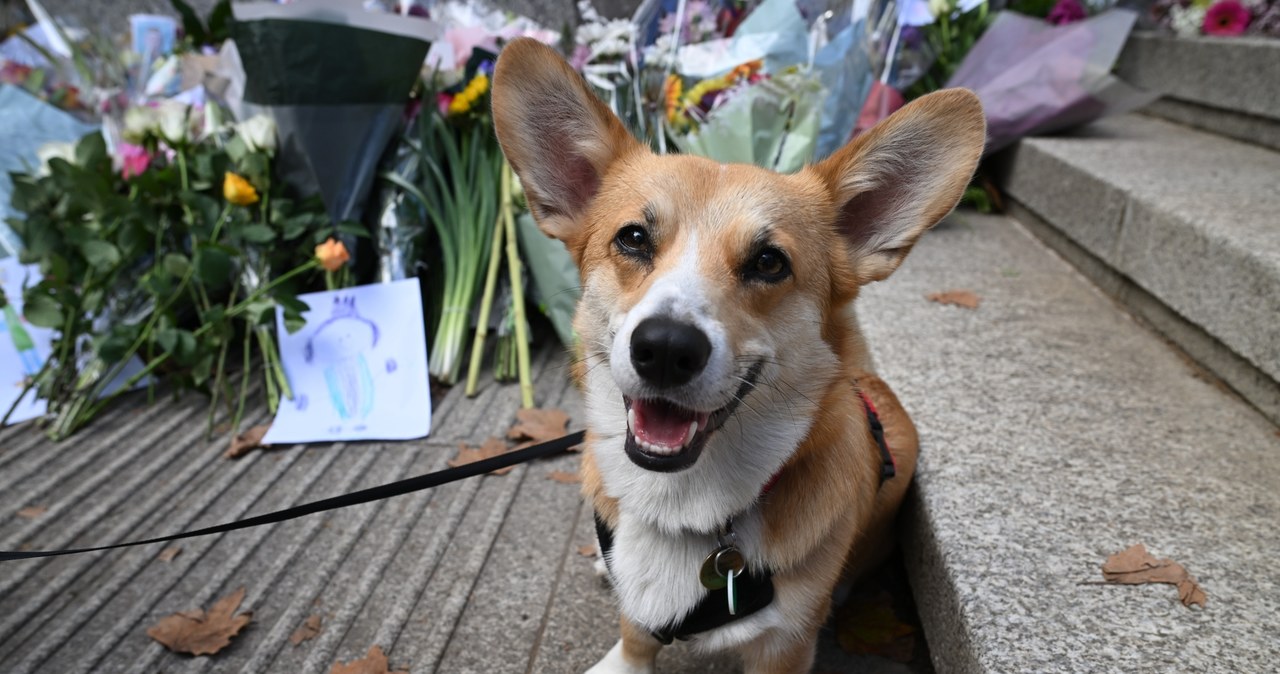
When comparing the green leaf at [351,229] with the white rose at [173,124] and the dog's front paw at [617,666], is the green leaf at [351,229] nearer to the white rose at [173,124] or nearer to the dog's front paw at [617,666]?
the white rose at [173,124]

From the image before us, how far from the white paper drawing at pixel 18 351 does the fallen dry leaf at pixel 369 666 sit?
2.16 meters

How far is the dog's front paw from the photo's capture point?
5.59 ft

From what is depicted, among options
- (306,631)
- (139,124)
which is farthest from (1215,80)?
(139,124)

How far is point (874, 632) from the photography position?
1942 millimetres

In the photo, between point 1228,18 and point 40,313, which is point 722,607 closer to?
point 40,313

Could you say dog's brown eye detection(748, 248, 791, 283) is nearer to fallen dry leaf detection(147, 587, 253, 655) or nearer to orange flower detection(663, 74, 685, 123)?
fallen dry leaf detection(147, 587, 253, 655)

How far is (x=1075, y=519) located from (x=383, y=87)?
2.97m

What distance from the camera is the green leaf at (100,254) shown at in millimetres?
2994

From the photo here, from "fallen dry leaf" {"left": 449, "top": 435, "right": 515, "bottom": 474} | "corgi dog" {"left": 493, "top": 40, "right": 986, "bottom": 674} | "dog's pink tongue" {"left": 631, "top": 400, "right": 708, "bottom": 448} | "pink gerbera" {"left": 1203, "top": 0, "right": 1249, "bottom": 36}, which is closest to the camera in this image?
"dog's pink tongue" {"left": 631, "top": 400, "right": 708, "bottom": 448}

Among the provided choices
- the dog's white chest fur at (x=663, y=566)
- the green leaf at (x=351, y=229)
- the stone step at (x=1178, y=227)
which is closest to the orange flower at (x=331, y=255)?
the green leaf at (x=351, y=229)

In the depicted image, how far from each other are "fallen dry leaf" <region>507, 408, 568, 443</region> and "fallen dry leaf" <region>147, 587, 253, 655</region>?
3.69 feet

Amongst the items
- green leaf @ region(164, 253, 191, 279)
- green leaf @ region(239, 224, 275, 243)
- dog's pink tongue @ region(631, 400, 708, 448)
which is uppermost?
dog's pink tongue @ region(631, 400, 708, 448)

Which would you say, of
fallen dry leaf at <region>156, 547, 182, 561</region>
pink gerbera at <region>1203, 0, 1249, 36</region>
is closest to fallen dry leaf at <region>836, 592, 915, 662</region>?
fallen dry leaf at <region>156, 547, 182, 561</region>

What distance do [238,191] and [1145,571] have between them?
126 inches
